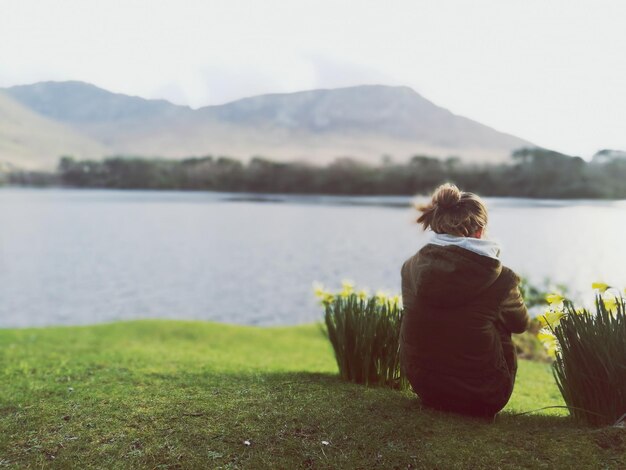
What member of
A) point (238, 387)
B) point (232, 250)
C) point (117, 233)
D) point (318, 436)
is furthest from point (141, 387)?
point (117, 233)

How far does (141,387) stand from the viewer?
12.9ft

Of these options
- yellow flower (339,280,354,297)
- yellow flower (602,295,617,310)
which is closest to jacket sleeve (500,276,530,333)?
yellow flower (602,295,617,310)

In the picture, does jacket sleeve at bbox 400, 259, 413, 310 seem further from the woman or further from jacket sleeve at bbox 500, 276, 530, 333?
jacket sleeve at bbox 500, 276, 530, 333

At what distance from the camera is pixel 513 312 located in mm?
3025

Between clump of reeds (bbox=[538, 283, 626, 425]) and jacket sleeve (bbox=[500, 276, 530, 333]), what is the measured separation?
21 cm

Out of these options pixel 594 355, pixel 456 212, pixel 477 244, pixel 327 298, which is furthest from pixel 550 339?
pixel 327 298

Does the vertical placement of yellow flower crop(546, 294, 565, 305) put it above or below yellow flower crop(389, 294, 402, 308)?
above

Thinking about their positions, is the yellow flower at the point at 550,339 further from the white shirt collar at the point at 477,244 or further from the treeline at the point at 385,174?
the treeline at the point at 385,174

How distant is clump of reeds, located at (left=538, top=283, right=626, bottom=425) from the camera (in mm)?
2982

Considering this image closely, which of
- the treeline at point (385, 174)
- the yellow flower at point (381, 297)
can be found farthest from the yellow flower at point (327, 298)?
the treeline at point (385, 174)

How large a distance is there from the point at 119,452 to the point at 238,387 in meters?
1.14

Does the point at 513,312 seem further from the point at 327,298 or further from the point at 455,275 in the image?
the point at 327,298

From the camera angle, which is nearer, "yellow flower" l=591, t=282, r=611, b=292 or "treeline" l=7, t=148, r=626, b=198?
"yellow flower" l=591, t=282, r=611, b=292

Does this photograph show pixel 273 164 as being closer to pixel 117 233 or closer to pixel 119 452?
pixel 117 233
